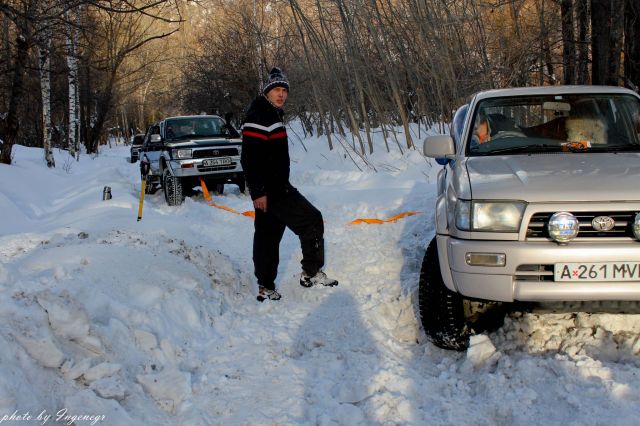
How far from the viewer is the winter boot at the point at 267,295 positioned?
5.13 metres

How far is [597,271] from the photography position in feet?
10.7

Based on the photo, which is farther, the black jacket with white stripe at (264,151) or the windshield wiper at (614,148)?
the black jacket with white stripe at (264,151)

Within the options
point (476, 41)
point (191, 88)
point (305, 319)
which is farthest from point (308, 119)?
point (305, 319)

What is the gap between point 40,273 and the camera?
14.5ft

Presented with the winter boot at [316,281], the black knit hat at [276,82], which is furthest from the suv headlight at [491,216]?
the black knit hat at [276,82]

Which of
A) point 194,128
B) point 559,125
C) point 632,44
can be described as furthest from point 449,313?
point 194,128

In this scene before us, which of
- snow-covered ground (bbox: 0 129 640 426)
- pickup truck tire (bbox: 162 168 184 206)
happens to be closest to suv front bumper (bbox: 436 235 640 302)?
snow-covered ground (bbox: 0 129 640 426)

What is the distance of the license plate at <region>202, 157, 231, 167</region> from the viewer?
11.5 meters

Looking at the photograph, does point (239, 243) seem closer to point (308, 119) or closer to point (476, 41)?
point (476, 41)

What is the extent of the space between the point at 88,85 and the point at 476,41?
90.5 feet

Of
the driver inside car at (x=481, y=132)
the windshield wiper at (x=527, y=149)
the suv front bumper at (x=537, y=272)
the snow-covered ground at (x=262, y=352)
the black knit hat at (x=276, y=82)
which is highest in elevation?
the black knit hat at (x=276, y=82)

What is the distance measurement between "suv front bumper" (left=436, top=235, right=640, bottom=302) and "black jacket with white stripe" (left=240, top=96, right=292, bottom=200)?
2038 mm

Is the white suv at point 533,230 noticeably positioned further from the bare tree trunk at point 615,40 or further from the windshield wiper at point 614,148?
the bare tree trunk at point 615,40

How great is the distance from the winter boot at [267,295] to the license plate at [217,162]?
673 cm
